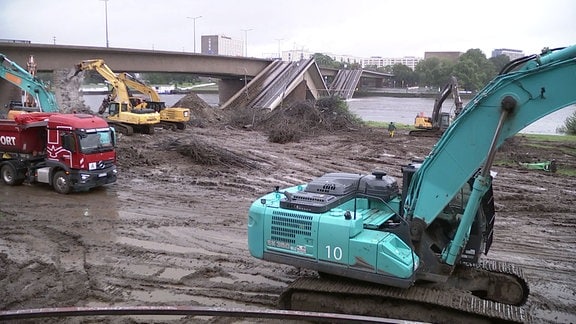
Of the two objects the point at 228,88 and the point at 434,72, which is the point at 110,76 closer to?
the point at 228,88

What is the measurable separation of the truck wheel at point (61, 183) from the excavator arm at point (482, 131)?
11399mm

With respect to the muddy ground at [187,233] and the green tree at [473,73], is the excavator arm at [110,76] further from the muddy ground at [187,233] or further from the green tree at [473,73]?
the green tree at [473,73]

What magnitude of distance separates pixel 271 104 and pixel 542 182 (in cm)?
3204

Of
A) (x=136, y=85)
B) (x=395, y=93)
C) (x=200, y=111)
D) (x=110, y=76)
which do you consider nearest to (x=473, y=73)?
(x=395, y=93)

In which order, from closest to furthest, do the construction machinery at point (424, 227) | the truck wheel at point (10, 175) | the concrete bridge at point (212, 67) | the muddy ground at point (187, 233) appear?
the construction machinery at point (424, 227) < the muddy ground at point (187, 233) < the truck wheel at point (10, 175) < the concrete bridge at point (212, 67)

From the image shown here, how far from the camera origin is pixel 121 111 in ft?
91.5

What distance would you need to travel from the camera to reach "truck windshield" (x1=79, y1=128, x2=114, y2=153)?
14352 millimetres

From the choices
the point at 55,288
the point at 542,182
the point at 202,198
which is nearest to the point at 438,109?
the point at 542,182

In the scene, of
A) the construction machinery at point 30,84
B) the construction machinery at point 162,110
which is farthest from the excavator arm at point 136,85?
the construction machinery at point 30,84

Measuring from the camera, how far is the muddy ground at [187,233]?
26.1 feet

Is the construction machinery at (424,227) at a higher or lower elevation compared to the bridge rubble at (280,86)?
lower

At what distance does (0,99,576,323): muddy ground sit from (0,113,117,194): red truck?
51cm

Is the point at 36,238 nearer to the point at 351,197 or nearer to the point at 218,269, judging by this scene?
the point at 218,269

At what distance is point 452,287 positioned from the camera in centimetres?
688
